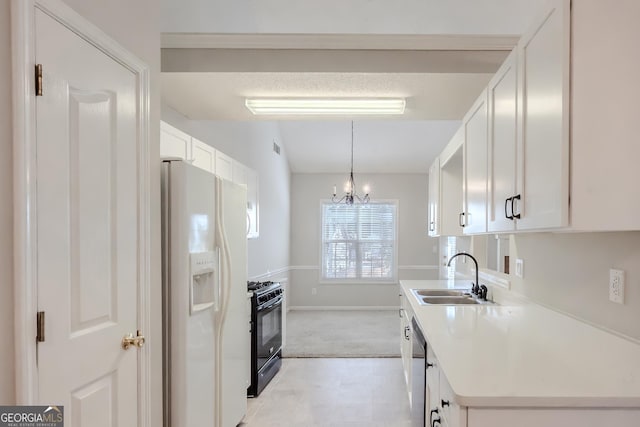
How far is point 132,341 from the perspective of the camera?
150 centimetres

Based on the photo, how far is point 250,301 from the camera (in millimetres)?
3141

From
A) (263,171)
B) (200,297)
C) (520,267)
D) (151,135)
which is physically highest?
(263,171)

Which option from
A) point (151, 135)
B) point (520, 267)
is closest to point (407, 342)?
point (520, 267)

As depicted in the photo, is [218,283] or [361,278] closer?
[218,283]

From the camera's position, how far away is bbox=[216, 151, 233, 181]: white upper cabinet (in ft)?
10.1

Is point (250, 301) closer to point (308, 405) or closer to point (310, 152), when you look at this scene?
point (308, 405)

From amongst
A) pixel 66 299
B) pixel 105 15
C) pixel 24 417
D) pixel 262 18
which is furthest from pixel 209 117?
pixel 24 417

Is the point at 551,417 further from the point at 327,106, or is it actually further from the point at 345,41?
the point at 327,106

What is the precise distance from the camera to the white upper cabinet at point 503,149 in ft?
5.03

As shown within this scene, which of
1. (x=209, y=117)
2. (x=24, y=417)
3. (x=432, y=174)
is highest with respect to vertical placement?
(x=209, y=117)

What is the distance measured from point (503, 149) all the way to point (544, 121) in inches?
15.8

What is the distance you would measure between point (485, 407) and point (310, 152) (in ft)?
18.6

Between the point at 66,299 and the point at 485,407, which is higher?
the point at 66,299

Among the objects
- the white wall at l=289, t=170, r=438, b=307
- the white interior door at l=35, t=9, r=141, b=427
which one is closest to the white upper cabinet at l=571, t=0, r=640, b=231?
the white interior door at l=35, t=9, r=141, b=427
